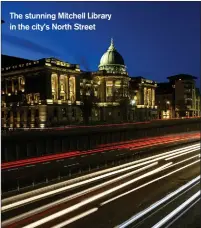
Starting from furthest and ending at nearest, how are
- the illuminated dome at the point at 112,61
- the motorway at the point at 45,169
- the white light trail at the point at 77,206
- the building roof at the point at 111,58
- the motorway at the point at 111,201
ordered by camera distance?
the building roof at the point at 111,58
the illuminated dome at the point at 112,61
the motorway at the point at 45,169
the motorway at the point at 111,201
the white light trail at the point at 77,206

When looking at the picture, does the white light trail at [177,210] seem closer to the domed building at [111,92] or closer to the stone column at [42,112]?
the stone column at [42,112]

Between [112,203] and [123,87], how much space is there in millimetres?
104160

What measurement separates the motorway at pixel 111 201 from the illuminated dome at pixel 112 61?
4029 inches

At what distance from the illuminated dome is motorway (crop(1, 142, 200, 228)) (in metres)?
102

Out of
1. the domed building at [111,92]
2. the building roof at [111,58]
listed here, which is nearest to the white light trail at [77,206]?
the domed building at [111,92]

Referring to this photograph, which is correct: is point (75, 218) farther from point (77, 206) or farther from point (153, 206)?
point (153, 206)

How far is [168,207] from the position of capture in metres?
15.3

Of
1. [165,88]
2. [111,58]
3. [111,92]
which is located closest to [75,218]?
[111,92]

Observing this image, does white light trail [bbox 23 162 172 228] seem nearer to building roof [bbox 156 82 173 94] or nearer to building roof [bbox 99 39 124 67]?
building roof [bbox 99 39 124 67]

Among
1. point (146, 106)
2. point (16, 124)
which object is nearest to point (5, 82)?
point (16, 124)

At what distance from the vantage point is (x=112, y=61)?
126938mm

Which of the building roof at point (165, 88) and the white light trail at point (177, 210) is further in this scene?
the building roof at point (165, 88)

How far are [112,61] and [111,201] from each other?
113 meters

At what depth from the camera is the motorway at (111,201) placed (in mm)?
13109
